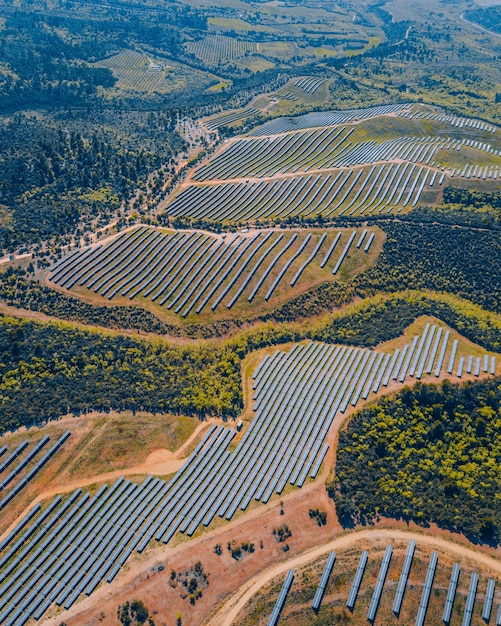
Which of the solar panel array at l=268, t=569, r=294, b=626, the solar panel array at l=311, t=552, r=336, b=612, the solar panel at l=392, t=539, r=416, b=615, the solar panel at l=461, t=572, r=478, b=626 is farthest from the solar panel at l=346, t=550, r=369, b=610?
the solar panel at l=461, t=572, r=478, b=626

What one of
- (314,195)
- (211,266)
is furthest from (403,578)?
(314,195)

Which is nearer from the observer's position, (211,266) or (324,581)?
(324,581)

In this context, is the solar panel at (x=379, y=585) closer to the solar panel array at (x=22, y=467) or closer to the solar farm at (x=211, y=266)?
the solar panel array at (x=22, y=467)

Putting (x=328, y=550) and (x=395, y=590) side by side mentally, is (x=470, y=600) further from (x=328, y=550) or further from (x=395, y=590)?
(x=328, y=550)

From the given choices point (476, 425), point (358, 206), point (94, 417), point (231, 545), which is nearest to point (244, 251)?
point (358, 206)

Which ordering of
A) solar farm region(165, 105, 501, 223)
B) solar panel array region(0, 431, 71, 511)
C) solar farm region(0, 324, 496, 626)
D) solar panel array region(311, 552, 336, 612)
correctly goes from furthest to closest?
solar farm region(165, 105, 501, 223) < solar panel array region(0, 431, 71, 511) < solar farm region(0, 324, 496, 626) < solar panel array region(311, 552, 336, 612)

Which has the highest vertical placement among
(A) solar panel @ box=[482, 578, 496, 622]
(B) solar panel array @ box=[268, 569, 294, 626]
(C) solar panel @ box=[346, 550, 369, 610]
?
(A) solar panel @ box=[482, 578, 496, 622]

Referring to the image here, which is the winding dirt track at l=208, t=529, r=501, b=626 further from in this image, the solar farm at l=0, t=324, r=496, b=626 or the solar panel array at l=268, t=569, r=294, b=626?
the solar farm at l=0, t=324, r=496, b=626

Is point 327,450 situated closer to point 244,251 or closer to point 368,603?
point 368,603
